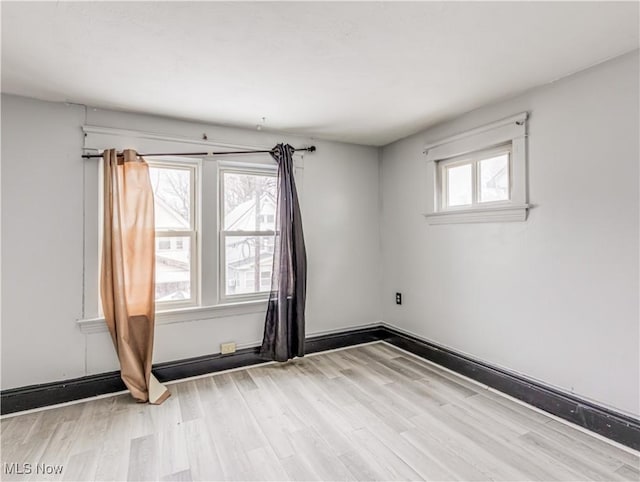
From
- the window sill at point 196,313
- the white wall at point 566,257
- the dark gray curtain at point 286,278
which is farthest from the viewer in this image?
the dark gray curtain at point 286,278

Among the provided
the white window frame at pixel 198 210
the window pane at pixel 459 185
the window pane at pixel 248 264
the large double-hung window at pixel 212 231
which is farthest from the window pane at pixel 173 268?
the window pane at pixel 459 185

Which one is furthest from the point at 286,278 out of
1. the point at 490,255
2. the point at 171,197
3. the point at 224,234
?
the point at 490,255

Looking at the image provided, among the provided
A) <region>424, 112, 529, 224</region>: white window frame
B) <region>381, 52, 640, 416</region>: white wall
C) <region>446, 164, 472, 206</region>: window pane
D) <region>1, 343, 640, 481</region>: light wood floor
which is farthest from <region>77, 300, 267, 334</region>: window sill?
<region>446, 164, 472, 206</region>: window pane

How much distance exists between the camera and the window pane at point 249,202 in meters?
3.09

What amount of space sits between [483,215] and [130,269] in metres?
2.83

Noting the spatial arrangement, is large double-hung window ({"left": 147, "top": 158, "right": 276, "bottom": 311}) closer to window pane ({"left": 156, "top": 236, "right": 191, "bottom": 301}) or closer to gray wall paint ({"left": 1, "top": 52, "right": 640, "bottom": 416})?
window pane ({"left": 156, "top": 236, "right": 191, "bottom": 301})

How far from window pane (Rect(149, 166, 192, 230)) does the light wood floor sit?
4.49 ft

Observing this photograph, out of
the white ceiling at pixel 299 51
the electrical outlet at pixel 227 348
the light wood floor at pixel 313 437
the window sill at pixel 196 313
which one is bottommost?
the light wood floor at pixel 313 437

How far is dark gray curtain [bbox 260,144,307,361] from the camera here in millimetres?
3072

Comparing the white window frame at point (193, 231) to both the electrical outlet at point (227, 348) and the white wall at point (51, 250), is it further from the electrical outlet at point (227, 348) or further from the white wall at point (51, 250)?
the electrical outlet at point (227, 348)

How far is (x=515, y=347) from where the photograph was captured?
244cm

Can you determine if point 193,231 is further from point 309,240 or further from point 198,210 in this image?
point 309,240

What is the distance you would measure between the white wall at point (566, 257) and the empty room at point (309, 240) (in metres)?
0.01

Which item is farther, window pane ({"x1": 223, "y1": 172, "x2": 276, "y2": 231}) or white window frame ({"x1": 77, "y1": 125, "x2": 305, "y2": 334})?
window pane ({"x1": 223, "y1": 172, "x2": 276, "y2": 231})
